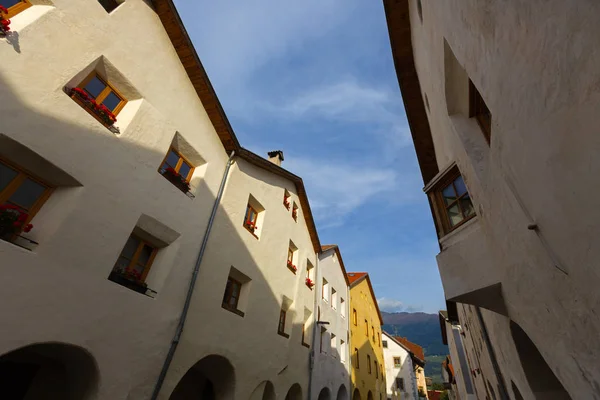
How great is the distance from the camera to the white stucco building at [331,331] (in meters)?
16.5

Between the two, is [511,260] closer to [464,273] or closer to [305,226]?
[464,273]

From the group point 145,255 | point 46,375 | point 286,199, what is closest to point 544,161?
point 145,255

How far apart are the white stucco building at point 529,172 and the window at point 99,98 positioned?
715cm

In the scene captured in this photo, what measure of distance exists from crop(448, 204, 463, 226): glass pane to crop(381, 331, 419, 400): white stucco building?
35.0m

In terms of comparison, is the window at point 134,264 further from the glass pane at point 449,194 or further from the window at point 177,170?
the glass pane at point 449,194

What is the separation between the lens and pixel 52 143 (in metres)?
5.60

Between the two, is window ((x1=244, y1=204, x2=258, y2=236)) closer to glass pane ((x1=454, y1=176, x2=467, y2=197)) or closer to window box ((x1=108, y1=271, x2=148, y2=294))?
window box ((x1=108, y1=271, x2=148, y2=294))

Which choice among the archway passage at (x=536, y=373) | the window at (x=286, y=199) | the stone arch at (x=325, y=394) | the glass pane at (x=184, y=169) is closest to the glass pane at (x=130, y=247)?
the glass pane at (x=184, y=169)

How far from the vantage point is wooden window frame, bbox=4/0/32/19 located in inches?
220

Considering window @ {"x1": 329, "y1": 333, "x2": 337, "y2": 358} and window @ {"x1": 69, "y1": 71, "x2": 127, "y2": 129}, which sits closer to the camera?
window @ {"x1": 69, "y1": 71, "x2": 127, "y2": 129}

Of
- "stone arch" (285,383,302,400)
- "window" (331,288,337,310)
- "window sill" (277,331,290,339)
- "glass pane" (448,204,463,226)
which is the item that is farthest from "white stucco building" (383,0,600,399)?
"window" (331,288,337,310)

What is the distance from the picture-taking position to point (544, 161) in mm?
2803

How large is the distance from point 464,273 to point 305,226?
39.4 ft

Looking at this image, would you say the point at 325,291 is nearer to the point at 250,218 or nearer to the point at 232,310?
the point at 250,218
